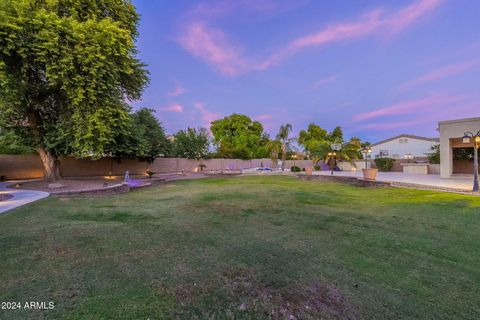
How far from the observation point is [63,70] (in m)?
9.50

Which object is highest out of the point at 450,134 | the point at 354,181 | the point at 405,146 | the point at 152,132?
the point at 152,132

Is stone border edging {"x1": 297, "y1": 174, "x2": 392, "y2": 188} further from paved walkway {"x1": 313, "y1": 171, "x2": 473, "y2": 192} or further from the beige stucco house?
the beige stucco house

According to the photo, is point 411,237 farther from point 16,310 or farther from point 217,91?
point 217,91

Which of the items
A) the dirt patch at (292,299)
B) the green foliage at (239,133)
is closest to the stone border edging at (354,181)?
the dirt patch at (292,299)

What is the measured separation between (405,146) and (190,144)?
32646 millimetres

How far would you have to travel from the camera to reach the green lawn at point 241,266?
91.7 inches

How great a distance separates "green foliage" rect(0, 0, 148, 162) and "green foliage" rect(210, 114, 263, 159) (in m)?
26.7

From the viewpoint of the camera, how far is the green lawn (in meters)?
2.33

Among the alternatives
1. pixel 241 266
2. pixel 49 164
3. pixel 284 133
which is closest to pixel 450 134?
pixel 241 266

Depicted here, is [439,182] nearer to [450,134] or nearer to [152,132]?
[450,134]

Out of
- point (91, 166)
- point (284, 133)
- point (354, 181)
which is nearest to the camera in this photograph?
point (354, 181)

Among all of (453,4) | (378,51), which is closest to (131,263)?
(453,4)

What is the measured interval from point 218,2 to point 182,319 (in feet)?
60.8

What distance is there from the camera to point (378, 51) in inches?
794
